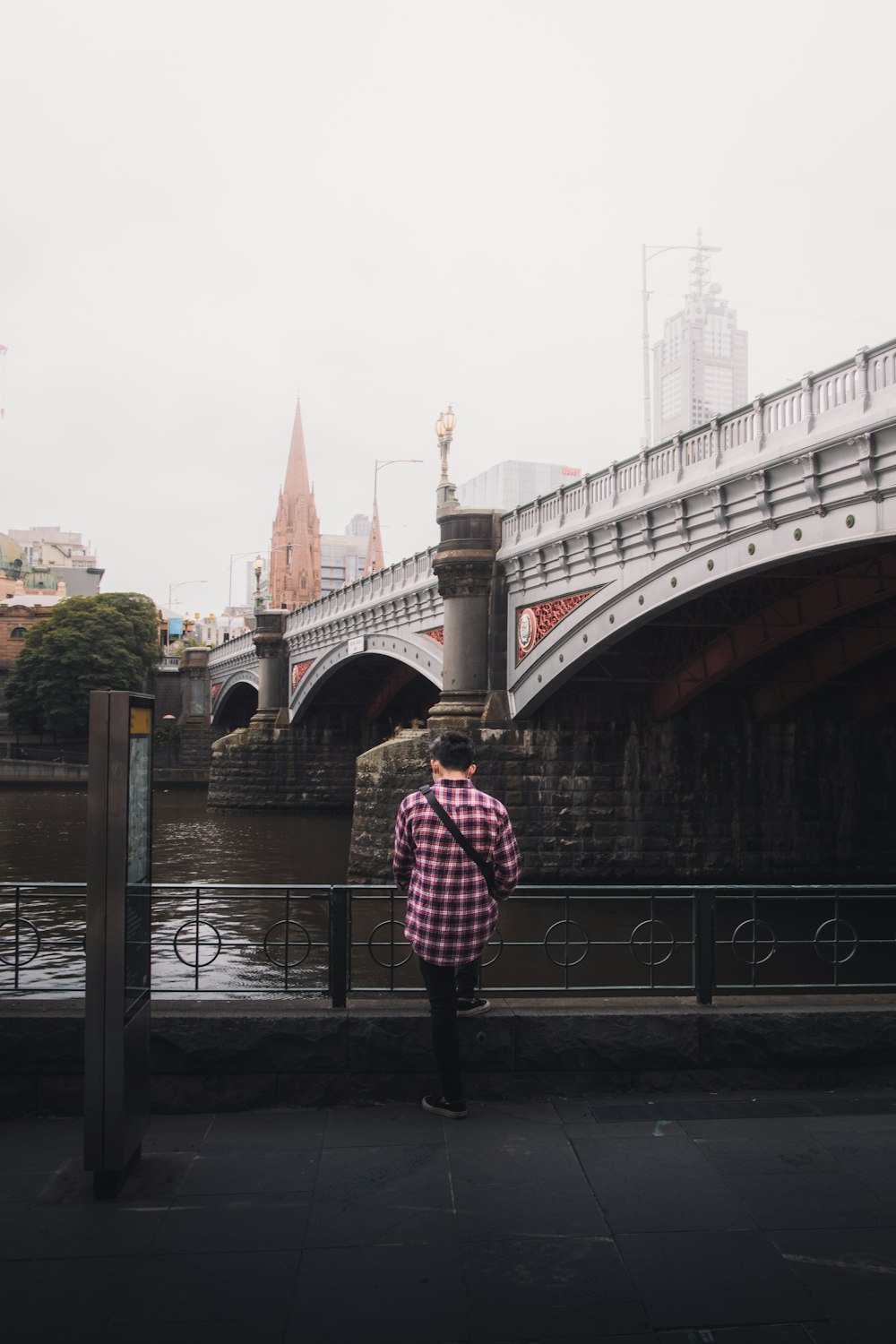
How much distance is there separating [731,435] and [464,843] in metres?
11.4

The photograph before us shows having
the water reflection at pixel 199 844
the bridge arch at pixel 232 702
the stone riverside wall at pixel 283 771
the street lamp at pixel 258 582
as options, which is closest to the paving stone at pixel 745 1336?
the water reflection at pixel 199 844

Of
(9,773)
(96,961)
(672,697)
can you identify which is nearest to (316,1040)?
(96,961)

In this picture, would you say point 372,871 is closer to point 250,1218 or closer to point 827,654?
point 827,654

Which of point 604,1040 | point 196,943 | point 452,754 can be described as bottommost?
point 604,1040

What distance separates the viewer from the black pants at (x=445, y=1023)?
16.3ft

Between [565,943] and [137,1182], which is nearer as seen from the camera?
[137,1182]

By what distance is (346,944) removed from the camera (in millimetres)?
5754

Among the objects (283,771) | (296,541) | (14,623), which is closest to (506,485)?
(296,541)

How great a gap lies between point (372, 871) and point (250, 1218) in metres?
18.0

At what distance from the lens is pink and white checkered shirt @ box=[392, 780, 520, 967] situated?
496 centimetres

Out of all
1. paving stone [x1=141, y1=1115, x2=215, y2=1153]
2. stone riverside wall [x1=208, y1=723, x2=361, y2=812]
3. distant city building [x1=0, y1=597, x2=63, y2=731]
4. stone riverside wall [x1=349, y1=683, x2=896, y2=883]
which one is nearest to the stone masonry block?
paving stone [x1=141, y1=1115, x2=215, y2=1153]

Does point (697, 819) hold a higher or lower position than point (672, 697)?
lower

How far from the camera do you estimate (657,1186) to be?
4.31 m

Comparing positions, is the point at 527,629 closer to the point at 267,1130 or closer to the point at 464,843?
the point at 464,843
